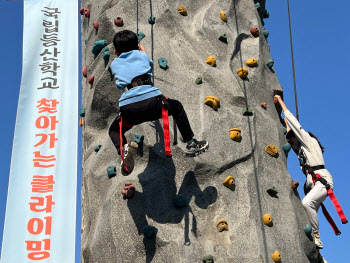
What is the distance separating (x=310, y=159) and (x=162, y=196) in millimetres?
1573

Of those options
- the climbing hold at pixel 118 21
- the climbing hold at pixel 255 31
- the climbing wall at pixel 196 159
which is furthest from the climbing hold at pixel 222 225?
the climbing hold at pixel 255 31

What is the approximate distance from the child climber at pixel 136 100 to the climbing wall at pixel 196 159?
360 millimetres

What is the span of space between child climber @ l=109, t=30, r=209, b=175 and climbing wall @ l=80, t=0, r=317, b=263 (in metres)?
0.36

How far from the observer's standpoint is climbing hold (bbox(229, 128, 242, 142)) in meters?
5.51

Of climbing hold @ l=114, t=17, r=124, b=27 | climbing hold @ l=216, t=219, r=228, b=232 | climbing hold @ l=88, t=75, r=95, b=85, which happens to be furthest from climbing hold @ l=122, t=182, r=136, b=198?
climbing hold @ l=114, t=17, r=124, b=27

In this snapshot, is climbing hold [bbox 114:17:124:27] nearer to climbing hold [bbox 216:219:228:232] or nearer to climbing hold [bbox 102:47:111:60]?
climbing hold [bbox 102:47:111:60]

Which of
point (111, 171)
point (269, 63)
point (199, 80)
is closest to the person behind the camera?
point (111, 171)

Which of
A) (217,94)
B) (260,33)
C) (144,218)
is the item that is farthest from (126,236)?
(260,33)

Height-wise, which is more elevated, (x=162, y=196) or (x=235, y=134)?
(x=235, y=134)

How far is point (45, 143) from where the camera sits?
5555mm

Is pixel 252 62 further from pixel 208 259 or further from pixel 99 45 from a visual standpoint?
pixel 208 259

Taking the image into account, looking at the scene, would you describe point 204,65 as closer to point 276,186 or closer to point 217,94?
Result: point 217,94

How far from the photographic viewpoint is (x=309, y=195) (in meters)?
5.65

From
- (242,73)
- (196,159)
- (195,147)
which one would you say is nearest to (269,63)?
(242,73)
